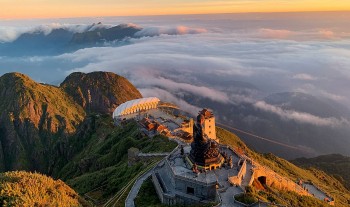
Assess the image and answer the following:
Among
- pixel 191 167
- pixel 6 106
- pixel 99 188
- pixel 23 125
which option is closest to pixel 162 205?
pixel 191 167

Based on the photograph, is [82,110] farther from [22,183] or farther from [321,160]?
[22,183]

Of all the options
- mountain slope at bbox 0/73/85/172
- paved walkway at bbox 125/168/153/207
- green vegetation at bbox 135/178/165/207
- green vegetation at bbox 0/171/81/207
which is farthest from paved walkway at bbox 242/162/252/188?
mountain slope at bbox 0/73/85/172

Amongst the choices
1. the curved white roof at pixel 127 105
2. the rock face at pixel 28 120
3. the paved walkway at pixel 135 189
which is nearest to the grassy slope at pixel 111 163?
the curved white roof at pixel 127 105

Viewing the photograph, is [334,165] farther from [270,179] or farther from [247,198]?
[247,198]

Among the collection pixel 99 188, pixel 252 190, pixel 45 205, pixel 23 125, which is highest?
pixel 45 205

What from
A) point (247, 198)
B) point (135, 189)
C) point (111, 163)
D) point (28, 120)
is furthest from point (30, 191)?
point (28, 120)

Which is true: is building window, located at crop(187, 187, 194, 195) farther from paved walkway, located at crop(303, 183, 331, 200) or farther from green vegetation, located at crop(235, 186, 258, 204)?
paved walkway, located at crop(303, 183, 331, 200)
